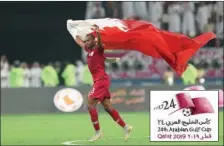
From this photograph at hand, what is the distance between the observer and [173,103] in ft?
70.7

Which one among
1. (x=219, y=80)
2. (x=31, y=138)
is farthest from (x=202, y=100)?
(x=219, y=80)

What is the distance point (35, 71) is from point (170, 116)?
2304 cm

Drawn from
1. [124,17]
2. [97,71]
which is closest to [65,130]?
[124,17]

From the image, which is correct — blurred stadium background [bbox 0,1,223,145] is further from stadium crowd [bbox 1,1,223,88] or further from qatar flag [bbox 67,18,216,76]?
qatar flag [bbox 67,18,216,76]

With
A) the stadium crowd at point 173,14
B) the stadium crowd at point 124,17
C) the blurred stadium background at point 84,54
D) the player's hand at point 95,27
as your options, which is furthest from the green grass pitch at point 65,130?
A: the player's hand at point 95,27

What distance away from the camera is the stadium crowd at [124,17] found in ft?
143

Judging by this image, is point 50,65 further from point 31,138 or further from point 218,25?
point 31,138

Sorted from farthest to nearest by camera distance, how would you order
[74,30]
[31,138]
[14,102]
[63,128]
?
[14,102]
[63,128]
[31,138]
[74,30]

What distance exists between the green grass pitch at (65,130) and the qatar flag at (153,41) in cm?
1109

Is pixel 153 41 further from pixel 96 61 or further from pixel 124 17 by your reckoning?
pixel 124 17
